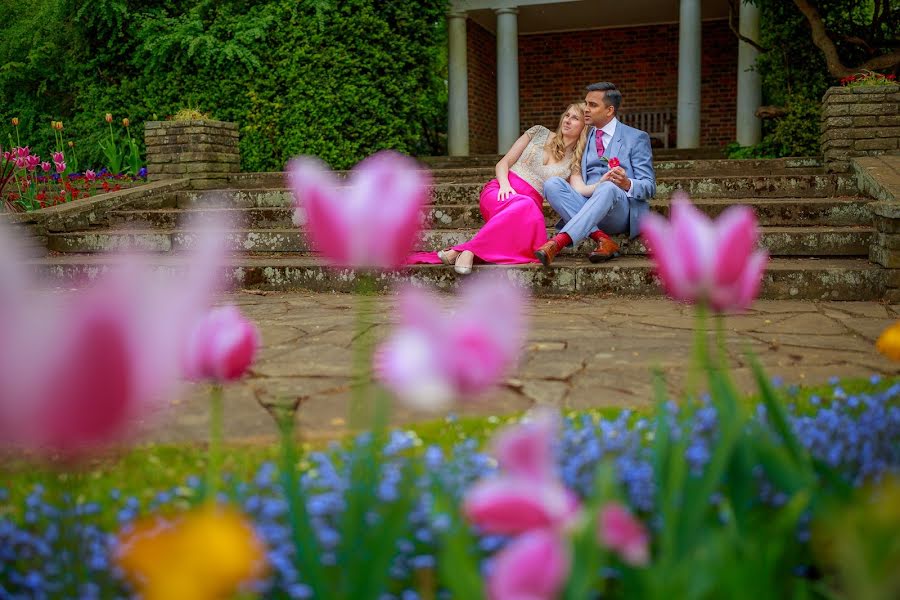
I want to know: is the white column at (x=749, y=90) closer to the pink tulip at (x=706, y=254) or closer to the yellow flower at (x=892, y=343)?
the yellow flower at (x=892, y=343)

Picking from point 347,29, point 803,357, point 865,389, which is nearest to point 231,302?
point 803,357

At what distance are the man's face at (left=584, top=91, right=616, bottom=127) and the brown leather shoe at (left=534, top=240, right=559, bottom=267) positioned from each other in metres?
1.00

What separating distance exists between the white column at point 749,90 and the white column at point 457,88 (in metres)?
3.82

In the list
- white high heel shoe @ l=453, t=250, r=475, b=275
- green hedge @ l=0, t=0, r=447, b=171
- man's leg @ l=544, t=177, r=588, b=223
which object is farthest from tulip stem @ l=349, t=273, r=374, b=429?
green hedge @ l=0, t=0, r=447, b=171

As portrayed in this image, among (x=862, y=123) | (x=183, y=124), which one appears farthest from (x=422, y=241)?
(x=862, y=123)

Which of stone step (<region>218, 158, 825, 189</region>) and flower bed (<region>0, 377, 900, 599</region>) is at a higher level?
stone step (<region>218, 158, 825, 189</region>)

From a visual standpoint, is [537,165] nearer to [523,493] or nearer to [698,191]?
[698,191]

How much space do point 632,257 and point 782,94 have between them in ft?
14.3

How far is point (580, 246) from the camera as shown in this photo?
215 inches

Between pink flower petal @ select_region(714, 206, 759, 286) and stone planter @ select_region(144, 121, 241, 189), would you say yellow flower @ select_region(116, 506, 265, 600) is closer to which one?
pink flower petal @ select_region(714, 206, 759, 286)

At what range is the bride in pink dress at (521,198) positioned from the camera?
16.2 ft

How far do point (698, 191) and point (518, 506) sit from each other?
609cm

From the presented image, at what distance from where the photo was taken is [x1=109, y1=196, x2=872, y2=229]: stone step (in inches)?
211

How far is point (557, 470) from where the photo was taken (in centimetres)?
141
